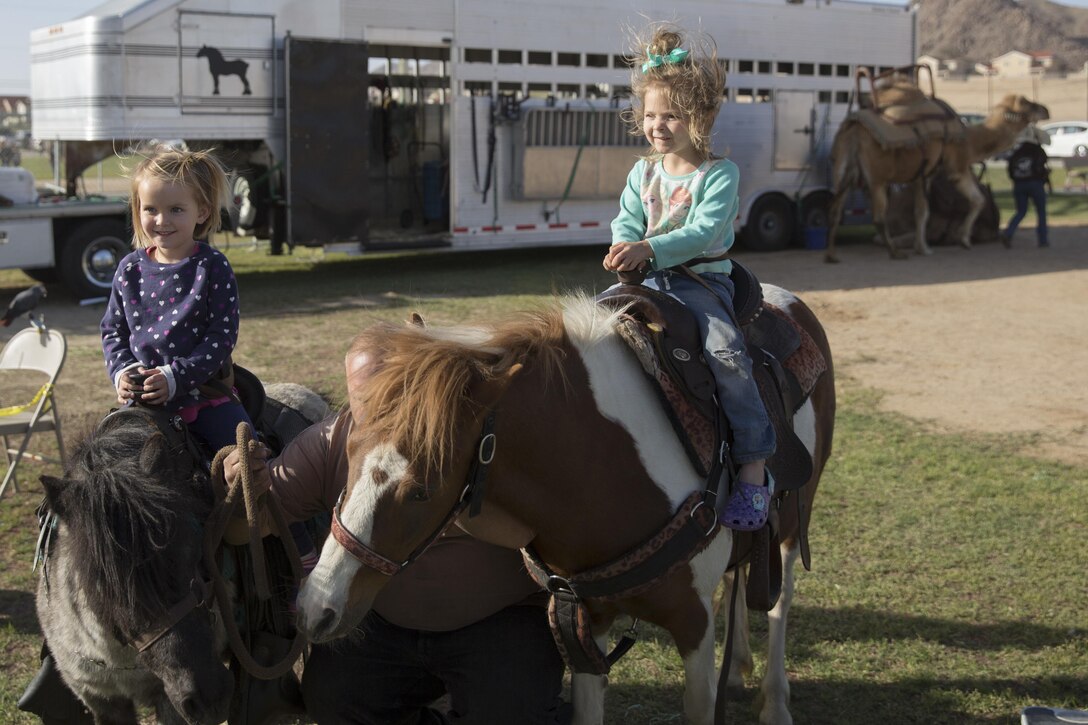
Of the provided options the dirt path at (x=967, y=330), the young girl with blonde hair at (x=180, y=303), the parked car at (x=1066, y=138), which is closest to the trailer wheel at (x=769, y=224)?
the dirt path at (x=967, y=330)

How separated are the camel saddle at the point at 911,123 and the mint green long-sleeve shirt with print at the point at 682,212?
41.0ft

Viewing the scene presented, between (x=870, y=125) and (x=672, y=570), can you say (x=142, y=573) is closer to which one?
(x=672, y=570)

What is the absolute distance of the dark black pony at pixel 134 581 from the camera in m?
2.45

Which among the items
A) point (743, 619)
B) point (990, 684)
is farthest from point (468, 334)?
point (990, 684)

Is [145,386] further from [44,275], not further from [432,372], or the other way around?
[44,275]

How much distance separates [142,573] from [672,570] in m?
1.29

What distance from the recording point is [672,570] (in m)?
2.58

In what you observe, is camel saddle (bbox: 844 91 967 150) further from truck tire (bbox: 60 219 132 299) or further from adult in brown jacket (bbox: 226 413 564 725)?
adult in brown jacket (bbox: 226 413 564 725)

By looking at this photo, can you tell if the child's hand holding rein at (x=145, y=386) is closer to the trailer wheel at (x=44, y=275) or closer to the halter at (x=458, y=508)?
the halter at (x=458, y=508)

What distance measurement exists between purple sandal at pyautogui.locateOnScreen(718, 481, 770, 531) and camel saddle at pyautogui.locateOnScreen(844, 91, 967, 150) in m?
12.9

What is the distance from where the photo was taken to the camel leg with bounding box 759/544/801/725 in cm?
360

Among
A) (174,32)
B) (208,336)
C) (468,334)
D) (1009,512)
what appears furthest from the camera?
(174,32)

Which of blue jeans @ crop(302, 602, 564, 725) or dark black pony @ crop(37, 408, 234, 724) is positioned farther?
blue jeans @ crop(302, 602, 564, 725)

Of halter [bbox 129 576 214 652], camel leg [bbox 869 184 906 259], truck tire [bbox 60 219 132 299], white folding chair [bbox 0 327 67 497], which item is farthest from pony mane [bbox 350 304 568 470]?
camel leg [bbox 869 184 906 259]
